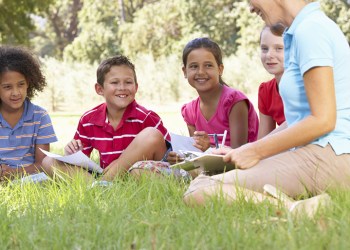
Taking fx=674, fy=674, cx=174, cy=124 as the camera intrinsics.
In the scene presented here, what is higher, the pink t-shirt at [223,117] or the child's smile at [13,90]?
the child's smile at [13,90]

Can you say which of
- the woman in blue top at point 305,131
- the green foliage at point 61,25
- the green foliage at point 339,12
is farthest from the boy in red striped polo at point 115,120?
the green foliage at point 61,25

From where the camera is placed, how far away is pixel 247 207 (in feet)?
11.0

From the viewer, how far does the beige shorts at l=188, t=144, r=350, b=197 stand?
344 cm

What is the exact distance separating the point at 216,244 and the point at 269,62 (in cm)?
244

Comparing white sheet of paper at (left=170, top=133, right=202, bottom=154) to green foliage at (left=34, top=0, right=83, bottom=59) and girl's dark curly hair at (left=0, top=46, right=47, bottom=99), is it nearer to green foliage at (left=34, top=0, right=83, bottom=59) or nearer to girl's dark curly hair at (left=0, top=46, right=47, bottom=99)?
girl's dark curly hair at (left=0, top=46, right=47, bottom=99)

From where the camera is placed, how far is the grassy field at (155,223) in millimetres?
2748

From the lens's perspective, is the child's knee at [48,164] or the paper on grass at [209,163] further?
the child's knee at [48,164]

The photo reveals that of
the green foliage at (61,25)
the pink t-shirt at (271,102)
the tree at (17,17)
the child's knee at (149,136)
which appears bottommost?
the child's knee at (149,136)

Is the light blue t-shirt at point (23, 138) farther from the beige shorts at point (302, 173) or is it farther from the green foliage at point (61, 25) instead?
the green foliage at point (61, 25)

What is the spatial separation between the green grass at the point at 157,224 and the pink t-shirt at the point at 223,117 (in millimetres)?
1518

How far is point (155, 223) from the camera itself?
118 inches

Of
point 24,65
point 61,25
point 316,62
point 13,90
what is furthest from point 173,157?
point 61,25

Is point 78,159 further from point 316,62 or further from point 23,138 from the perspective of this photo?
point 316,62

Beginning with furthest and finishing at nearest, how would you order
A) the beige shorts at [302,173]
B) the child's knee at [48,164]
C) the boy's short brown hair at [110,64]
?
the boy's short brown hair at [110,64]
the child's knee at [48,164]
the beige shorts at [302,173]
